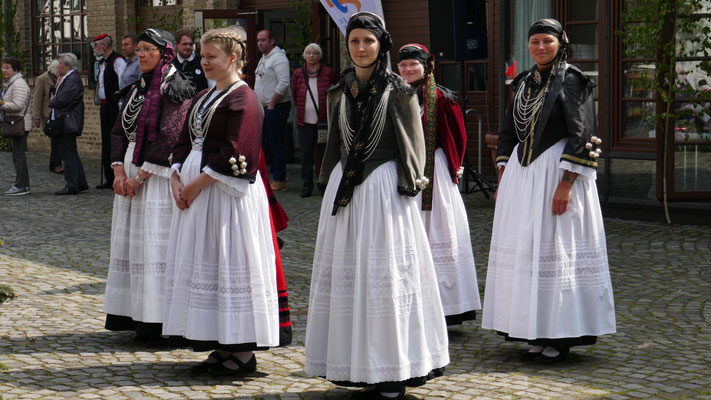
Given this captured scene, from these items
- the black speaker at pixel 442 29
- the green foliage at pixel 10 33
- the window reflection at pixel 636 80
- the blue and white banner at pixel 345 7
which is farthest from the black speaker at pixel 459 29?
the green foliage at pixel 10 33

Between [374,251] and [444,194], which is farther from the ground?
[444,194]

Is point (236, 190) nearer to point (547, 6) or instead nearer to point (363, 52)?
point (363, 52)

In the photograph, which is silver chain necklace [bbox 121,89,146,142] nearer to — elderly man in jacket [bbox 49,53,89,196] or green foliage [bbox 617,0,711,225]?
green foliage [bbox 617,0,711,225]

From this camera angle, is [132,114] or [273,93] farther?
[273,93]

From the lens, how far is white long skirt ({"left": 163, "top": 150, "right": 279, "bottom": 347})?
5.63 m

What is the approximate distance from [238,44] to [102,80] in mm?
9311

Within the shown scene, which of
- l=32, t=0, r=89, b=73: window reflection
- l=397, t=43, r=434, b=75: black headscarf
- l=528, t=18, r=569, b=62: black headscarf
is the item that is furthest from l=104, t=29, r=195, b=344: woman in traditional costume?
l=32, t=0, r=89, b=73: window reflection

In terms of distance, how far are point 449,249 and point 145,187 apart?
1.93 metres

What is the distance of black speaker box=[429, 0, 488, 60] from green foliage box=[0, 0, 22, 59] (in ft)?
43.6

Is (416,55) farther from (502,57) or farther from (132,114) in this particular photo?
(502,57)

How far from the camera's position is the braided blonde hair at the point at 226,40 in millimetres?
5816

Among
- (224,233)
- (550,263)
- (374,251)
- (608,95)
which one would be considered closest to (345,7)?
(608,95)

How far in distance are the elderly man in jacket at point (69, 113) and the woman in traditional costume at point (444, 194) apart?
893 centimetres

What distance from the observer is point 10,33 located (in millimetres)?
24062
